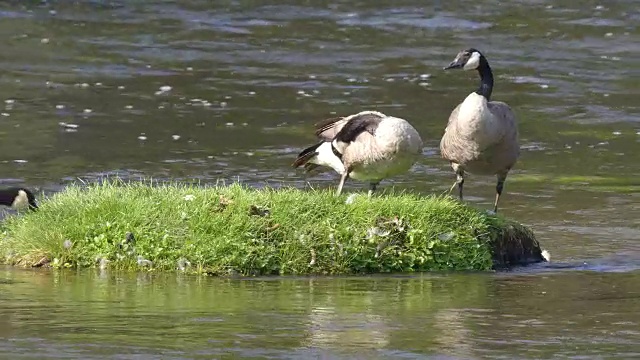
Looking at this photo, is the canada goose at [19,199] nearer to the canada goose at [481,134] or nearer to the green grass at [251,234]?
the green grass at [251,234]

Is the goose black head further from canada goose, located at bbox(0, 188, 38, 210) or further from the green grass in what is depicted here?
canada goose, located at bbox(0, 188, 38, 210)

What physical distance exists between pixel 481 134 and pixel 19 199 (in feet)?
13.3

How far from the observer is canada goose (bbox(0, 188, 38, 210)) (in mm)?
10930

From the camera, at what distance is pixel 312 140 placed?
56.1ft

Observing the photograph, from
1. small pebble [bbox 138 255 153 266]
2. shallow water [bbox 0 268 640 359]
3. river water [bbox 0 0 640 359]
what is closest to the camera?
shallow water [bbox 0 268 640 359]

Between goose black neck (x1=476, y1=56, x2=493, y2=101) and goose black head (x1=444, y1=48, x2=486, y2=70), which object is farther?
goose black head (x1=444, y1=48, x2=486, y2=70)

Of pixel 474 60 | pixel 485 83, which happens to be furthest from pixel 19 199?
pixel 474 60

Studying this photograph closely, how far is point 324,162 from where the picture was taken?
1262cm

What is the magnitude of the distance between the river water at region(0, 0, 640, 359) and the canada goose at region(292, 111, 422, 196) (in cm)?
148

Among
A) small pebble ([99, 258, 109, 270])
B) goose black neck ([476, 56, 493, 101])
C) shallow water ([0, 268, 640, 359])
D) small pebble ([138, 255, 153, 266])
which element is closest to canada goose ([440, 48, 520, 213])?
goose black neck ([476, 56, 493, 101])

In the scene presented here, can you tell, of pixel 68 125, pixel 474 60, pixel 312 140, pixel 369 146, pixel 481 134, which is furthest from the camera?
pixel 68 125

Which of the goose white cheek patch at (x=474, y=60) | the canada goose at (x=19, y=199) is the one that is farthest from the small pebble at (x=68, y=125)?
the goose white cheek patch at (x=474, y=60)

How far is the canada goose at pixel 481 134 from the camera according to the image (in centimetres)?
1202

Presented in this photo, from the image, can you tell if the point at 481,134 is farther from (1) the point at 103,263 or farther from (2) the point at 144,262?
(1) the point at 103,263
